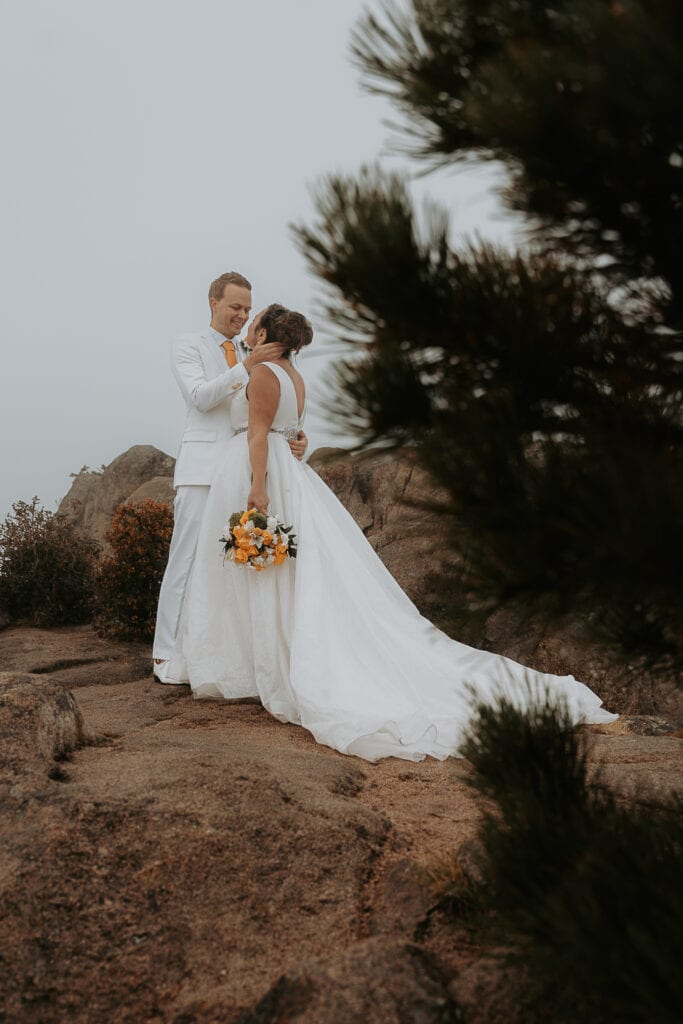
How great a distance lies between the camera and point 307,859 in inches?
129

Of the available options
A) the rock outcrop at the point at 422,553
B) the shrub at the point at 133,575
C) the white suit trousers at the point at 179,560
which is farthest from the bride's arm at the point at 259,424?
the shrub at the point at 133,575

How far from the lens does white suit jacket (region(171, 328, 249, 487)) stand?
6844mm

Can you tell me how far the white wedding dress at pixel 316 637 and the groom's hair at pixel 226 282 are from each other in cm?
112

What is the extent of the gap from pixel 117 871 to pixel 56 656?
6.29 metres

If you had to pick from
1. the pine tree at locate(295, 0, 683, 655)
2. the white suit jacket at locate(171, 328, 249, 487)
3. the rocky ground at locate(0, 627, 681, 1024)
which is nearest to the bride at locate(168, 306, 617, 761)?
the white suit jacket at locate(171, 328, 249, 487)

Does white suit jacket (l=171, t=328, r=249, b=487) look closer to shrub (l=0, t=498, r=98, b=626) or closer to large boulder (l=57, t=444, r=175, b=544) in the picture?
shrub (l=0, t=498, r=98, b=626)

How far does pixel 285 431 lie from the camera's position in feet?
21.2

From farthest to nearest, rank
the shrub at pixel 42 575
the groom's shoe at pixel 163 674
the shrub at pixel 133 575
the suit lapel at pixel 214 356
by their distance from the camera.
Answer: the shrub at pixel 42 575
the shrub at pixel 133 575
the suit lapel at pixel 214 356
the groom's shoe at pixel 163 674

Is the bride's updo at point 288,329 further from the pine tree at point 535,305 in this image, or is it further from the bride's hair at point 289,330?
the pine tree at point 535,305

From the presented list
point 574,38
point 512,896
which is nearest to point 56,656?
point 512,896

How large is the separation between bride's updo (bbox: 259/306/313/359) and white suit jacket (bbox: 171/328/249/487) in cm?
97

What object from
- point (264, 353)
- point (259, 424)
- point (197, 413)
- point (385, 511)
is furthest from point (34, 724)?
point (385, 511)

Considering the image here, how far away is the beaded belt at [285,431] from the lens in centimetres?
643

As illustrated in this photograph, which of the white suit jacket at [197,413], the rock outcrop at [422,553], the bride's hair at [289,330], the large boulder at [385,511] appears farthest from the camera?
the large boulder at [385,511]
